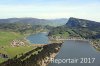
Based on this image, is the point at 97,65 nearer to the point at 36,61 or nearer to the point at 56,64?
the point at 56,64

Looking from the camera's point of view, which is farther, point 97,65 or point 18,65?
point 97,65

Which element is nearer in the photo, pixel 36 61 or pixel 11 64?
pixel 11 64

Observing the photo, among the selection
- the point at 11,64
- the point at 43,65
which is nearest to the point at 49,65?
→ the point at 43,65

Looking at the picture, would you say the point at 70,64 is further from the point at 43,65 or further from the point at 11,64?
the point at 11,64

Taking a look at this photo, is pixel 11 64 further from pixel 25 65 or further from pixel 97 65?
pixel 97 65

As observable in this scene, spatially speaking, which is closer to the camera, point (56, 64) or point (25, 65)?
point (25, 65)

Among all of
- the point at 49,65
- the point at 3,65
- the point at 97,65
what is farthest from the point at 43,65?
the point at 97,65

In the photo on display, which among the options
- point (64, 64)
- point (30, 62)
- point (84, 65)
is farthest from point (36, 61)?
point (84, 65)
